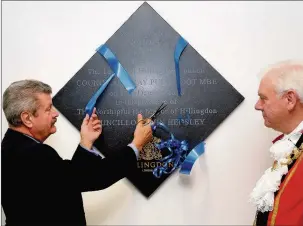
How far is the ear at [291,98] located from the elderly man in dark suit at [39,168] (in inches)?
31.0

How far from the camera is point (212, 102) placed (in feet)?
6.52

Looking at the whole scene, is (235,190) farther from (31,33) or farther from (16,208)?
(31,33)

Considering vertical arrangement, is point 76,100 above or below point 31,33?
below

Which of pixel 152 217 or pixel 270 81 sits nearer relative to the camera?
pixel 270 81

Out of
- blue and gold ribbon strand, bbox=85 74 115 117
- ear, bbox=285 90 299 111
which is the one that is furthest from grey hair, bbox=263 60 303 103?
blue and gold ribbon strand, bbox=85 74 115 117

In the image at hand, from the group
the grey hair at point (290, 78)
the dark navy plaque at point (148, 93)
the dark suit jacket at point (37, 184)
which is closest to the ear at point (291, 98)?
the grey hair at point (290, 78)

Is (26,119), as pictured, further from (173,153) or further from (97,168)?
(173,153)

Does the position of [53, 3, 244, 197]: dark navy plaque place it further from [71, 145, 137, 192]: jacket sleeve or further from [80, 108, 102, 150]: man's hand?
[71, 145, 137, 192]: jacket sleeve

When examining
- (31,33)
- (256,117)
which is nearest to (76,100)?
(31,33)

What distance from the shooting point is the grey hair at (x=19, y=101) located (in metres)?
1.56

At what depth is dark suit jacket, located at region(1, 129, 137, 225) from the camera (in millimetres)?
1479

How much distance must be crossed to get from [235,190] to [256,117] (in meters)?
0.45

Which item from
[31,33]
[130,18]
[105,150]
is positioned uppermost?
[130,18]

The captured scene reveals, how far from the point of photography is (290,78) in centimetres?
150
